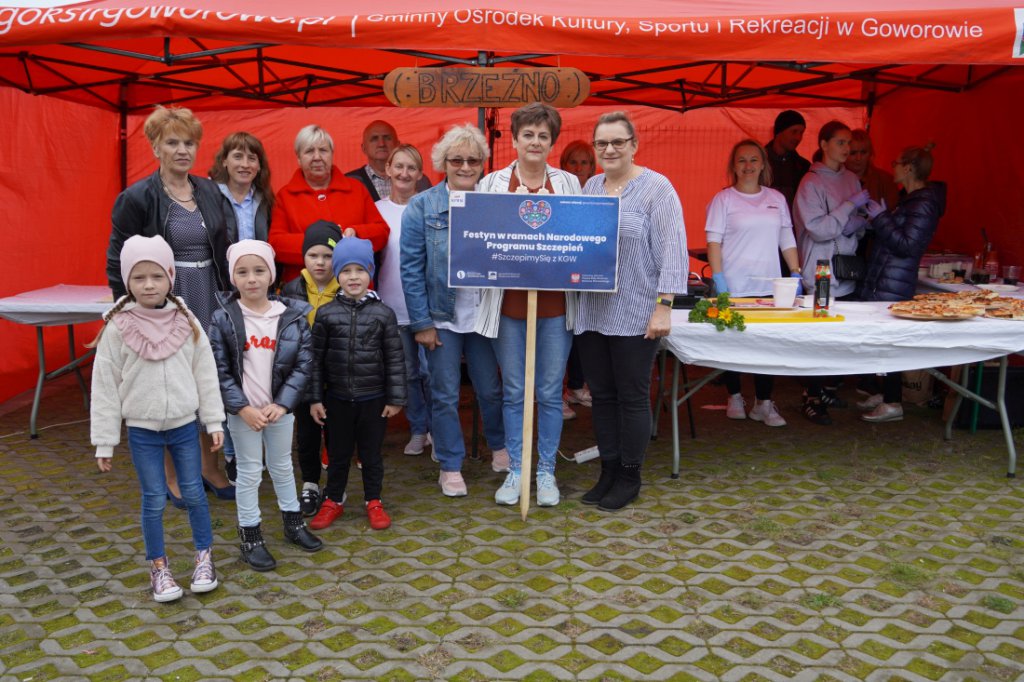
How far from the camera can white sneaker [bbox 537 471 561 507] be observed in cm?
414

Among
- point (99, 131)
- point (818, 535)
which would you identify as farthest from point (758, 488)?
point (99, 131)

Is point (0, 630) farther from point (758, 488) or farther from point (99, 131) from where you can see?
point (99, 131)

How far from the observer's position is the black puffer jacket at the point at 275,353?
3.38 metres

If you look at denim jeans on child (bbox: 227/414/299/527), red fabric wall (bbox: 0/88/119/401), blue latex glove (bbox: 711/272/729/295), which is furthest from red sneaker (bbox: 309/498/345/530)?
red fabric wall (bbox: 0/88/119/401)

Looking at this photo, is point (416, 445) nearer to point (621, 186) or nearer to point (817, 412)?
point (621, 186)

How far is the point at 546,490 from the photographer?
164 inches

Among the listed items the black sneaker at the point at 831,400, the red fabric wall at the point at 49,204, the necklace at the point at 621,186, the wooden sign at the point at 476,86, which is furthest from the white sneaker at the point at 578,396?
the red fabric wall at the point at 49,204

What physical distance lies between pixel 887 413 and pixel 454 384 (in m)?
3.24

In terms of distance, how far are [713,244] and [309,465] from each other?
9.22 feet

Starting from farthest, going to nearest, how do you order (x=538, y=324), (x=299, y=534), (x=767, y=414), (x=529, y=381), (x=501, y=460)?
(x=767, y=414) → (x=501, y=460) → (x=538, y=324) → (x=529, y=381) → (x=299, y=534)

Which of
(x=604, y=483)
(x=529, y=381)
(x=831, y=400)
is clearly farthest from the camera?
(x=831, y=400)

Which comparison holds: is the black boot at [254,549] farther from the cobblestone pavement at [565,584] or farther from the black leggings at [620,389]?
the black leggings at [620,389]

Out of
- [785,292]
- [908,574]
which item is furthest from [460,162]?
[908,574]

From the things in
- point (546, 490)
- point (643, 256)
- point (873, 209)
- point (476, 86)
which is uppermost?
point (476, 86)
